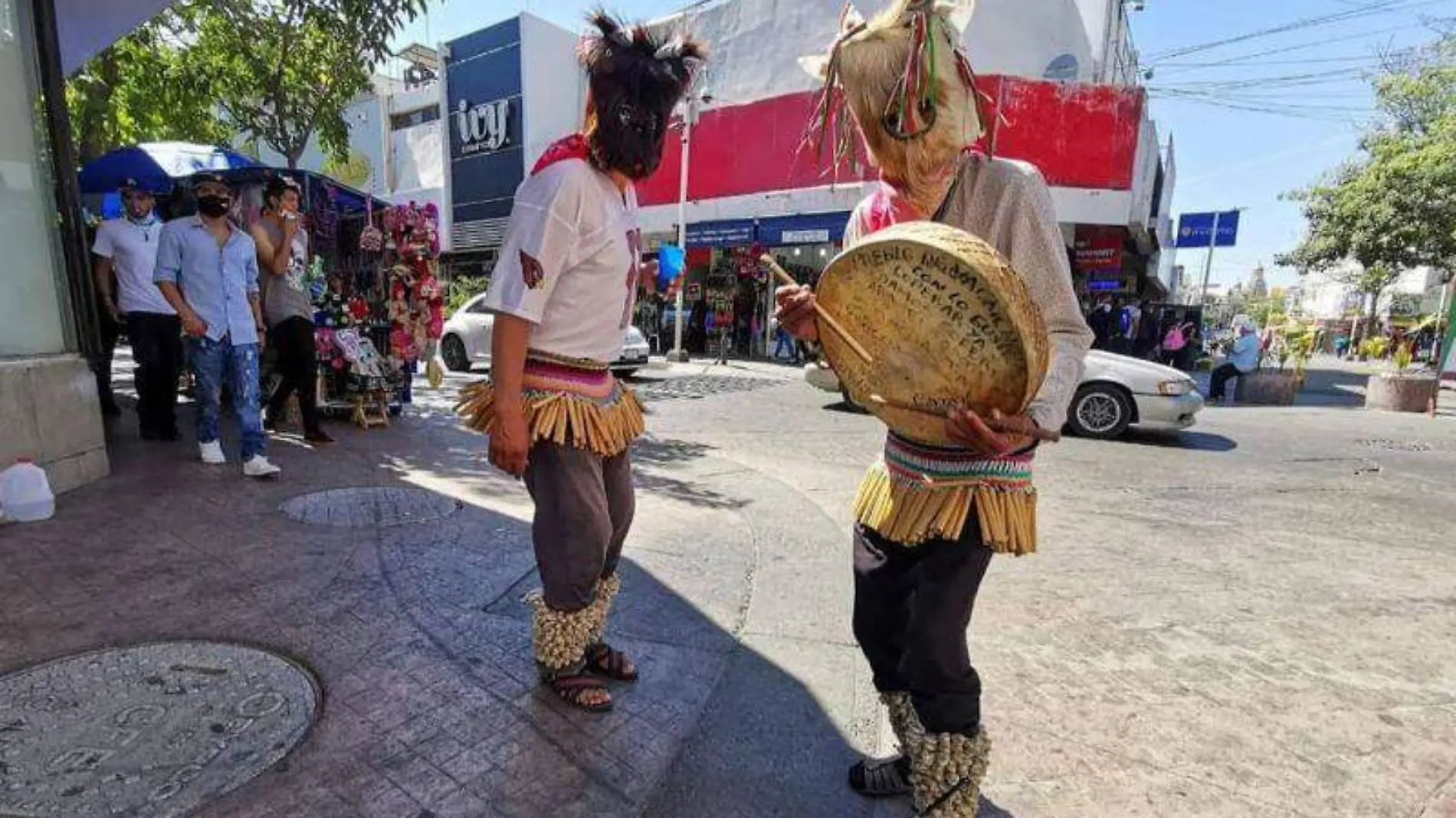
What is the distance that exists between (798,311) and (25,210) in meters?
4.99

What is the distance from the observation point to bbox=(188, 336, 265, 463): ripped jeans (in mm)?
4797

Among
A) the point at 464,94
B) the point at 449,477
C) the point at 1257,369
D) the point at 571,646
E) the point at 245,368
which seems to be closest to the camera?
the point at 571,646

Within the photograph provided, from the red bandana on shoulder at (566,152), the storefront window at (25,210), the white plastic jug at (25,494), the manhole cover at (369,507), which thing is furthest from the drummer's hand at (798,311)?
the storefront window at (25,210)

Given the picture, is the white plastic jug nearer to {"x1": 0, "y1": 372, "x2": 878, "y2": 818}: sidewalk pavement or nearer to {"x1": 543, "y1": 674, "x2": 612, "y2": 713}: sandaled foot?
{"x1": 0, "y1": 372, "x2": 878, "y2": 818}: sidewalk pavement

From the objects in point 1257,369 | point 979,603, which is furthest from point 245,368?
point 1257,369

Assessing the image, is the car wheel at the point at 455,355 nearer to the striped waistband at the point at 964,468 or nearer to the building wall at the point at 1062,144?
the building wall at the point at 1062,144

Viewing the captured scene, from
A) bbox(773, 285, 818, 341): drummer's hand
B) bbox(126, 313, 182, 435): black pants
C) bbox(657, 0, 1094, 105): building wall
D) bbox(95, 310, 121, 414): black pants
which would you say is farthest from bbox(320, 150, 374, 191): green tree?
bbox(773, 285, 818, 341): drummer's hand

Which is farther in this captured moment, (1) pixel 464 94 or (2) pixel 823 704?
(1) pixel 464 94

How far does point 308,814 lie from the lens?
1.84 m

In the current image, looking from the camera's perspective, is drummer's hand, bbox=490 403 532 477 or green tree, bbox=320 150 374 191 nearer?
drummer's hand, bbox=490 403 532 477

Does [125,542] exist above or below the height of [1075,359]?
below

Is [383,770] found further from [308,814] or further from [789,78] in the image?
[789,78]

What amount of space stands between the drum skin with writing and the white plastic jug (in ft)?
14.0

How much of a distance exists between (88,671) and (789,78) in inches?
717
